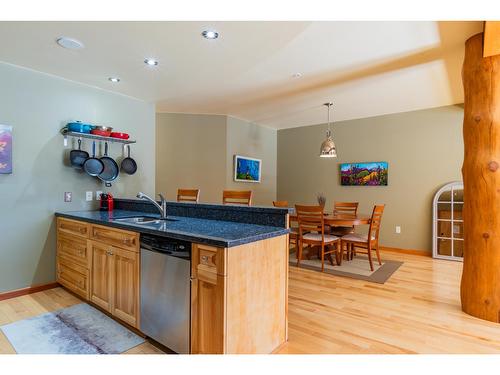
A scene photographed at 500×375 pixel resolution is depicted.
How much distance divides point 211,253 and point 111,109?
284 cm

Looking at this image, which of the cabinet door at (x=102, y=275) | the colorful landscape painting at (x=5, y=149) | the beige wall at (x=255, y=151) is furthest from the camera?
the beige wall at (x=255, y=151)

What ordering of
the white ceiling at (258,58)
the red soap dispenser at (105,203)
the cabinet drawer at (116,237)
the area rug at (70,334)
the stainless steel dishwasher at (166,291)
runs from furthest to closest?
the red soap dispenser at (105,203) < the white ceiling at (258,58) < the cabinet drawer at (116,237) < the area rug at (70,334) < the stainless steel dishwasher at (166,291)

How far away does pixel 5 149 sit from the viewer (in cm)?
275

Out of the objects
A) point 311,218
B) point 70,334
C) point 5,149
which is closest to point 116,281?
point 70,334

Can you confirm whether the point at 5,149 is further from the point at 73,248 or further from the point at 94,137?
the point at 73,248

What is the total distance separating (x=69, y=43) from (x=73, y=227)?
1.67 m

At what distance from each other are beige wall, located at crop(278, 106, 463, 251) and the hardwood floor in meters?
1.45

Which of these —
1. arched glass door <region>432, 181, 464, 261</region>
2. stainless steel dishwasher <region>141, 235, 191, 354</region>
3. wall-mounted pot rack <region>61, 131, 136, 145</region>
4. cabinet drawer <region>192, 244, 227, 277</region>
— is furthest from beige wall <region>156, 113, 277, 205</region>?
cabinet drawer <region>192, 244, 227, 277</region>

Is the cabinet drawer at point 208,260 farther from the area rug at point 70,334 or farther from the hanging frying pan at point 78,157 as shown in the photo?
the hanging frying pan at point 78,157

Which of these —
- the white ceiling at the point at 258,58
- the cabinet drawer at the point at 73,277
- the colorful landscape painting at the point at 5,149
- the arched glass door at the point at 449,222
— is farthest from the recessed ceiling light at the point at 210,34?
the arched glass door at the point at 449,222

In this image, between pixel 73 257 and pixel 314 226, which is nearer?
pixel 73 257

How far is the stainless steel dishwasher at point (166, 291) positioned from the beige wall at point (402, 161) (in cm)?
446

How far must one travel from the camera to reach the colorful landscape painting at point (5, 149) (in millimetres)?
2734
